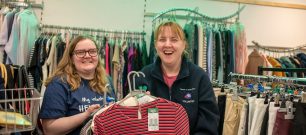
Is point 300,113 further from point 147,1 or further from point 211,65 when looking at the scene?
point 147,1

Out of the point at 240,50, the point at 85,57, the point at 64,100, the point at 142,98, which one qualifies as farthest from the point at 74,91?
the point at 240,50

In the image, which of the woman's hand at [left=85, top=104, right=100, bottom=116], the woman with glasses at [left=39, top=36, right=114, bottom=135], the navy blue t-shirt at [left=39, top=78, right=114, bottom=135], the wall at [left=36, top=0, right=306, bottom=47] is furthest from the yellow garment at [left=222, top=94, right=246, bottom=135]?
the wall at [left=36, top=0, right=306, bottom=47]

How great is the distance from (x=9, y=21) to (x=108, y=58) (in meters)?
1.19

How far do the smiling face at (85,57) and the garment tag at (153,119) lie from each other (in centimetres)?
65

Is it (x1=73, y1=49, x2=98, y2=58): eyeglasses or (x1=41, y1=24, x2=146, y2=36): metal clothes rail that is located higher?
(x1=41, y1=24, x2=146, y2=36): metal clothes rail

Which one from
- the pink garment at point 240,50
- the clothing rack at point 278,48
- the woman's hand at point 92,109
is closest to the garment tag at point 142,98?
the woman's hand at point 92,109

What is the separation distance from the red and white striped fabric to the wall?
3.06 m

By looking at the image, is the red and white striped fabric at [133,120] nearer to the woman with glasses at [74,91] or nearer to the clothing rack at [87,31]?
the woman with glasses at [74,91]

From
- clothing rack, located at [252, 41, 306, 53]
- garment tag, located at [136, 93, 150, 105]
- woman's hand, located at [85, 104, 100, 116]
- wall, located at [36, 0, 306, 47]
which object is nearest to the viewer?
garment tag, located at [136, 93, 150, 105]

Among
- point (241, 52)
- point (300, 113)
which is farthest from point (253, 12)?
point (300, 113)

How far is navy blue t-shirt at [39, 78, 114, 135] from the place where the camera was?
1795mm

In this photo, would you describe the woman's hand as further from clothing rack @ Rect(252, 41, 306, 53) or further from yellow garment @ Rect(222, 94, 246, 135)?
clothing rack @ Rect(252, 41, 306, 53)

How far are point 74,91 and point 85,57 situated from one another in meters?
0.22

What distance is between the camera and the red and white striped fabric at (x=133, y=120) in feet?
4.64
